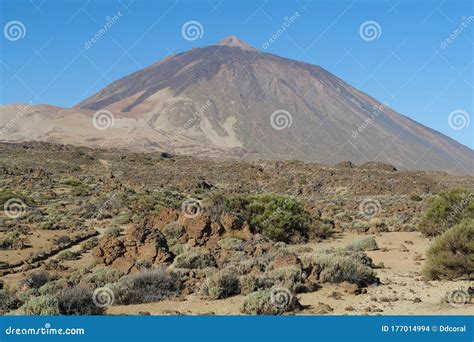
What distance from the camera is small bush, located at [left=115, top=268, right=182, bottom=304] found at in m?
9.44

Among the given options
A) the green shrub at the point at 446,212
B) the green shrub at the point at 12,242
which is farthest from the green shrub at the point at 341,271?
the green shrub at the point at 12,242

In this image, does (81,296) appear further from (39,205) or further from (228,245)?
(39,205)

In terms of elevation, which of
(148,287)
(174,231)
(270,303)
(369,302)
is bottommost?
(369,302)

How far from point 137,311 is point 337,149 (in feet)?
488

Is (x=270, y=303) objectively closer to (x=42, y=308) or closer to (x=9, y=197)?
(x=42, y=308)

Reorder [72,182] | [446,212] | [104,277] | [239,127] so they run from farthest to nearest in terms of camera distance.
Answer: [239,127] → [72,182] → [446,212] → [104,277]

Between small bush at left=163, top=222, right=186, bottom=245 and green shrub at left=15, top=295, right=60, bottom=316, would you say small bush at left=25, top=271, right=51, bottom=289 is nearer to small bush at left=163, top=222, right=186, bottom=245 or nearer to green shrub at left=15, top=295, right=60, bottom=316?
green shrub at left=15, top=295, right=60, bottom=316

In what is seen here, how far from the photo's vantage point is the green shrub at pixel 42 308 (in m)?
8.02

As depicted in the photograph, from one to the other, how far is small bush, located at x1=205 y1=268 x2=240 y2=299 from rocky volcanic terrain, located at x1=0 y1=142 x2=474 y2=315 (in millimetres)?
24

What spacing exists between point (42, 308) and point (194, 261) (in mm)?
4376

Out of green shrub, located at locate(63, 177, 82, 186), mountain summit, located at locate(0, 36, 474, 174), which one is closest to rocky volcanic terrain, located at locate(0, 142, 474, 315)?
green shrub, located at locate(63, 177, 82, 186)

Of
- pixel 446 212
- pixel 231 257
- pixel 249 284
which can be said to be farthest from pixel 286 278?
pixel 446 212

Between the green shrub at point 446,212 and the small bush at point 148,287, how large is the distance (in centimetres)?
1105

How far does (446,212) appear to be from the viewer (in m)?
18.6
